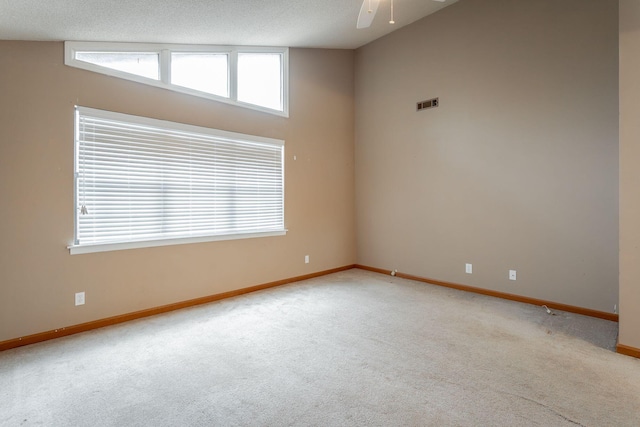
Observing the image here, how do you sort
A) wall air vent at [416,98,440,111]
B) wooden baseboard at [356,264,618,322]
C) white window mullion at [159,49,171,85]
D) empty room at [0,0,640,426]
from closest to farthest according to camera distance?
empty room at [0,0,640,426]
wooden baseboard at [356,264,618,322]
white window mullion at [159,49,171,85]
wall air vent at [416,98,440,111]

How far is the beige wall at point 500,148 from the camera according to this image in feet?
11.1

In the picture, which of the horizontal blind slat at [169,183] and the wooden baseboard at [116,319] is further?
the horizontal blind slat at [169,183]

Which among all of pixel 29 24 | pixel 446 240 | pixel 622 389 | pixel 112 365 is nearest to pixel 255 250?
pixel 112 365

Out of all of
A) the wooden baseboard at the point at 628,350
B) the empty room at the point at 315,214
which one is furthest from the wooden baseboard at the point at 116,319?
the wooden baseboard at the point at 628,350

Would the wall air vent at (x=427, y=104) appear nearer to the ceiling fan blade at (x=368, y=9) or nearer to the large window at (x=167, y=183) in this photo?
the large window at (x=167, y=183)

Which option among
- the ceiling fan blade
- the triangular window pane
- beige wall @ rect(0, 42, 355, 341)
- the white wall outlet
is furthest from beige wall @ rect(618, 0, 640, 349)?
the white wall outlet

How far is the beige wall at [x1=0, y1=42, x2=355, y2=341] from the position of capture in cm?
272

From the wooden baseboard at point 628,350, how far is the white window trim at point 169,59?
430 centimetres

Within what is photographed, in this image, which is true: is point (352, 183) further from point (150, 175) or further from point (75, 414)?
point (75, 414)

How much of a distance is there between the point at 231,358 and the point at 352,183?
3777 millimetres

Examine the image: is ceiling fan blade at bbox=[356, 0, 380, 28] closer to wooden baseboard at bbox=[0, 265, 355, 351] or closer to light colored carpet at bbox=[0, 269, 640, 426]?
light colored carpet at bbox=[0, 269, 640, 426]

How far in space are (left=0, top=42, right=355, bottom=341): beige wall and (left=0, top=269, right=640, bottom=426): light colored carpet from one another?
1.10ft

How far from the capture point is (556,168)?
3.63m

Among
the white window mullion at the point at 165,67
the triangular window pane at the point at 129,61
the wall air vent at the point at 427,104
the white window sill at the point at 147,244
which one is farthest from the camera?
the wall air vent at the point at 427,104
